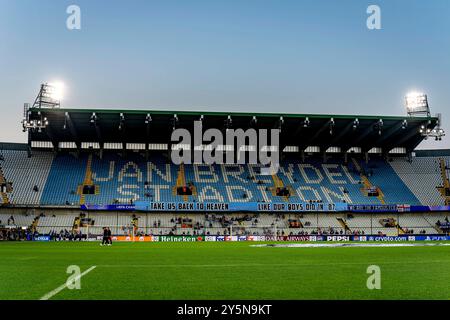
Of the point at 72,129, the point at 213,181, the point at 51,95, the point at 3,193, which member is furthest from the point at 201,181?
the point at 3,193

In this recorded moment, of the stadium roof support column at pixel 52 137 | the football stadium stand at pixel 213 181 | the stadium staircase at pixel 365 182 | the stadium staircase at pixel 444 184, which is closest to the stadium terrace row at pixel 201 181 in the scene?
the stadium staircase at pixel 365 182

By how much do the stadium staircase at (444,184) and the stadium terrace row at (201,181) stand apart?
21.7 inches

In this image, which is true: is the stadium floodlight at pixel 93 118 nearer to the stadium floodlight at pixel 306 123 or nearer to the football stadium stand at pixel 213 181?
the football stadium stand at pixel 213 181

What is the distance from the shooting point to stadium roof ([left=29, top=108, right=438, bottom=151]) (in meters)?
60.9

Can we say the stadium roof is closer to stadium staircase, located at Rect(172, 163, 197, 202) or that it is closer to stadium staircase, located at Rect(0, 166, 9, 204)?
stadium staircase, located at Rect(172, 163, 197, 202)

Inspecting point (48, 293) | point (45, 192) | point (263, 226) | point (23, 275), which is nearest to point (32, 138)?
point (45, 192)

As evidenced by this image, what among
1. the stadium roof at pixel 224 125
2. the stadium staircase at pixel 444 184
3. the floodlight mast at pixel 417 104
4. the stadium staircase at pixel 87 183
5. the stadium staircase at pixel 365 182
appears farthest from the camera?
the floodlight mast at pixel 417 104

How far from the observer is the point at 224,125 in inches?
2530

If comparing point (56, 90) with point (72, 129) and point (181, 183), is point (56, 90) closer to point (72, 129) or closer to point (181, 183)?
point (72, 129)

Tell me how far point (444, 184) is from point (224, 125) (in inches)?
1279

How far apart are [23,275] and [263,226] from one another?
49.9 meters

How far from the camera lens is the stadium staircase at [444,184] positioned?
67.7m

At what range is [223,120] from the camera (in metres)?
62.8

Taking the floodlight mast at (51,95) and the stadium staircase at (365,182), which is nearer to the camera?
the floodlight mast at (51,95)
